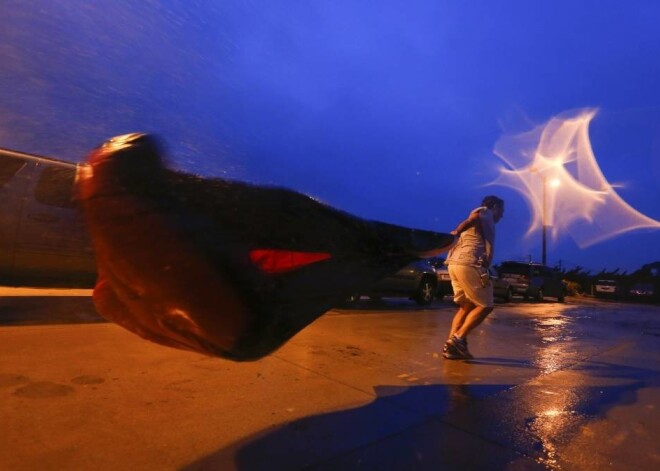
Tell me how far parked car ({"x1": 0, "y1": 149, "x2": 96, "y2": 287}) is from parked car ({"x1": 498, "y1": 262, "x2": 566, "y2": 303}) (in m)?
15.4

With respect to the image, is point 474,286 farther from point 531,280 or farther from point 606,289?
point 606,289

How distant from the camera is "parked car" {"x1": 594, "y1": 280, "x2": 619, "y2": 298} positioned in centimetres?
2808

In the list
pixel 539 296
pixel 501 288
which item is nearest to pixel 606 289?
pixel 539 296

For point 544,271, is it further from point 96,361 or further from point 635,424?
point 96,361

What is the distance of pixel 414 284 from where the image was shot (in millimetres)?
11148

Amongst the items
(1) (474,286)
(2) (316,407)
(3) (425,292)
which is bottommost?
(2) (316,407)

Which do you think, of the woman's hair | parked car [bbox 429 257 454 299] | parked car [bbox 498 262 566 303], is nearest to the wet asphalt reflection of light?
the woman's hair

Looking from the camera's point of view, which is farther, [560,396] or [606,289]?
[606,289]

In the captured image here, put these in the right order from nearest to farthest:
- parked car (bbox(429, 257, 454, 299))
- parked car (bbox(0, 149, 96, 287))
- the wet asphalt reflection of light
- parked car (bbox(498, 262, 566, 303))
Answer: the wet asphalt reflection of light
parked car (bbox(0, 149, 96, 287))
parked car (bbox(429, 257, 454, 299))
parked car (bbox(498, 262, 566, 303))

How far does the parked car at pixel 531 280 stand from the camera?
60.1ft

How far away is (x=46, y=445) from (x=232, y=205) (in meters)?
1.67

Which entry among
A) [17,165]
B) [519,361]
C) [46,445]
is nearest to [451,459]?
[46,445]

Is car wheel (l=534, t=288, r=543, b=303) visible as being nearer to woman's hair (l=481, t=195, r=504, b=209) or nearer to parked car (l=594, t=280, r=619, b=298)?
parked car (l=594, t=280, r=619, b=298)

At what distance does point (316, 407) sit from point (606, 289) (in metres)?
29.9
